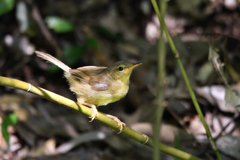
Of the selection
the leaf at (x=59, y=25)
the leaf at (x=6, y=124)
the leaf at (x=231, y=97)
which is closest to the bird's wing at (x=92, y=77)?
the leaf at (x=231, y=97)

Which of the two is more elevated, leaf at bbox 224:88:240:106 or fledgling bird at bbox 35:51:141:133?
fledgling bird at bbox 35:51:141:133

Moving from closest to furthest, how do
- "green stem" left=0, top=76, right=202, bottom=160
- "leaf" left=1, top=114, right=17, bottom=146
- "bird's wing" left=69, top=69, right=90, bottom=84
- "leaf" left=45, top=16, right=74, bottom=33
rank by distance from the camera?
"green stem" left=0, top=76, right=202, bottom=160 < "bird's wing" left=69, top=69, right=90, bottom=84 < "leaf" left=1, top=114, right=17, bottom=146 < "leaf" left=45, top=16, right=74, bottom=33

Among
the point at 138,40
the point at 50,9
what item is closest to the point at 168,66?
the point at 138,40

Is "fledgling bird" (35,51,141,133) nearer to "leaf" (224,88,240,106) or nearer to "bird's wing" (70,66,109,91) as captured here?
"bird's wing" (70,66,109,91)

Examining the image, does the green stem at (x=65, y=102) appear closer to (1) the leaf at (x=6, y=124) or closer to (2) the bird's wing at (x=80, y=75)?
(2) the bird's wing at (x=80, y=75)

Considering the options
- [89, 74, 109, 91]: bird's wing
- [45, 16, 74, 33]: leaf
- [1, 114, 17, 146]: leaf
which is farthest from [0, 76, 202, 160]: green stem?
[45, 16, 74, 33]: leaf

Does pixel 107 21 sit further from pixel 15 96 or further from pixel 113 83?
pixel 113 83

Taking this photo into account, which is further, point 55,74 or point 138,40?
point 138,40

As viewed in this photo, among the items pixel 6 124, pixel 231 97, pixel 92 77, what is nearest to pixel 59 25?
pixel 6 124
